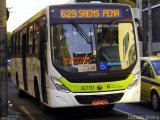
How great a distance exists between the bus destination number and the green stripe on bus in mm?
1653

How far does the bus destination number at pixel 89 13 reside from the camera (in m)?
12.1

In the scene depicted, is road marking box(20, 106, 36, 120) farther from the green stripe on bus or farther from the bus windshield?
the bus windshield

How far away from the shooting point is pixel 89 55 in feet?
39.1

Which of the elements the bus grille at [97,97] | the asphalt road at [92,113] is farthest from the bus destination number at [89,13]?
the asphalt road at [92,113]

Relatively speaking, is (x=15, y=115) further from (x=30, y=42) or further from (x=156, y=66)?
(x=156, y=66)

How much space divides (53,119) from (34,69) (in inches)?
80.3

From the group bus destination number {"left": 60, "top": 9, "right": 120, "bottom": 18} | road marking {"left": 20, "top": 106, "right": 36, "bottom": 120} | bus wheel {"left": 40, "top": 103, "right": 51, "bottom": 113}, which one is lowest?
road marking {"left": 20, "top": 106, "right": 36, "bottom": 120}

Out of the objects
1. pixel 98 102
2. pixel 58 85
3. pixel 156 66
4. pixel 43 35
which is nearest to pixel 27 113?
pixel 58 85

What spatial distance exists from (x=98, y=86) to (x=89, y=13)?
1.92 meters

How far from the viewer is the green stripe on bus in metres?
11.7

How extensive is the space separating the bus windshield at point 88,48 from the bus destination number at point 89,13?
25 centimetres

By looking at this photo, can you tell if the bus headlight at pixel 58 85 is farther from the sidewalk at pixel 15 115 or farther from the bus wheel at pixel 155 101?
the bus wheel at pixel 155 101

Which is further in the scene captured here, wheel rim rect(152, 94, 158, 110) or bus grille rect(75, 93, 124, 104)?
wheel rim rect(152, 94, 158, 110)

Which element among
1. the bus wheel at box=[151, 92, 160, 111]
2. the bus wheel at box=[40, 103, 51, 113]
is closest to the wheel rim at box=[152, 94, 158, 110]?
the bus wheel at box=[151, 92, 160, 111]
